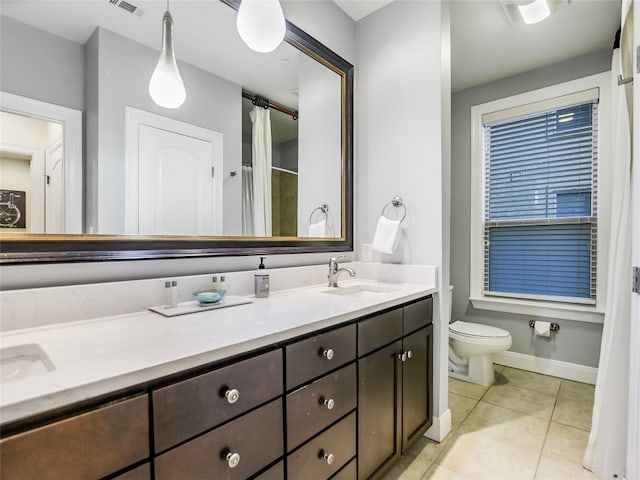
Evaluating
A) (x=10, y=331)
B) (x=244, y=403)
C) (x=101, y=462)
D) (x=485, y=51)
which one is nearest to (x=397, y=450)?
(x=244, y=403)

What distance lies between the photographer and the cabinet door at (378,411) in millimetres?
1242

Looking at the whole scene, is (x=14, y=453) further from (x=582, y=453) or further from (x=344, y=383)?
(x=582, y=453)

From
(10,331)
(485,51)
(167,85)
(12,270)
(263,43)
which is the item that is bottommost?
(10,331)

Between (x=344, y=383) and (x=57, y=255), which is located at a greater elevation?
(x=57, y=255)

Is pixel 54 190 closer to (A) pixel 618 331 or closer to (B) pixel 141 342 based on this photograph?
(B) pixel 141 342

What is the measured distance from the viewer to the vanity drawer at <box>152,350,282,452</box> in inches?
26.3

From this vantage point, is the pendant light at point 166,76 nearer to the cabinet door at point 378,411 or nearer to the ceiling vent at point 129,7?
the ceiling vent at point 129,7

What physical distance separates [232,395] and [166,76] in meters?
1.22

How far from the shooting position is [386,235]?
1.89 meters

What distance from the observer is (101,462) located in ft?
1.92

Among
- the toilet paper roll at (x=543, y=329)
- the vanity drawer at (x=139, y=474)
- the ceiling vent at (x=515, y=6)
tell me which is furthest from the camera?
the toilet paper roll at (x=543, y=329)

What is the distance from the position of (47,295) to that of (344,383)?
3.27 feet

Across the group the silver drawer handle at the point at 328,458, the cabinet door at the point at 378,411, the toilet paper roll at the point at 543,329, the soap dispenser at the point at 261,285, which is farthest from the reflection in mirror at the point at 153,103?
the toilet paper roll at the point at 543,329

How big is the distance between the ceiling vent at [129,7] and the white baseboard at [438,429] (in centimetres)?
241
